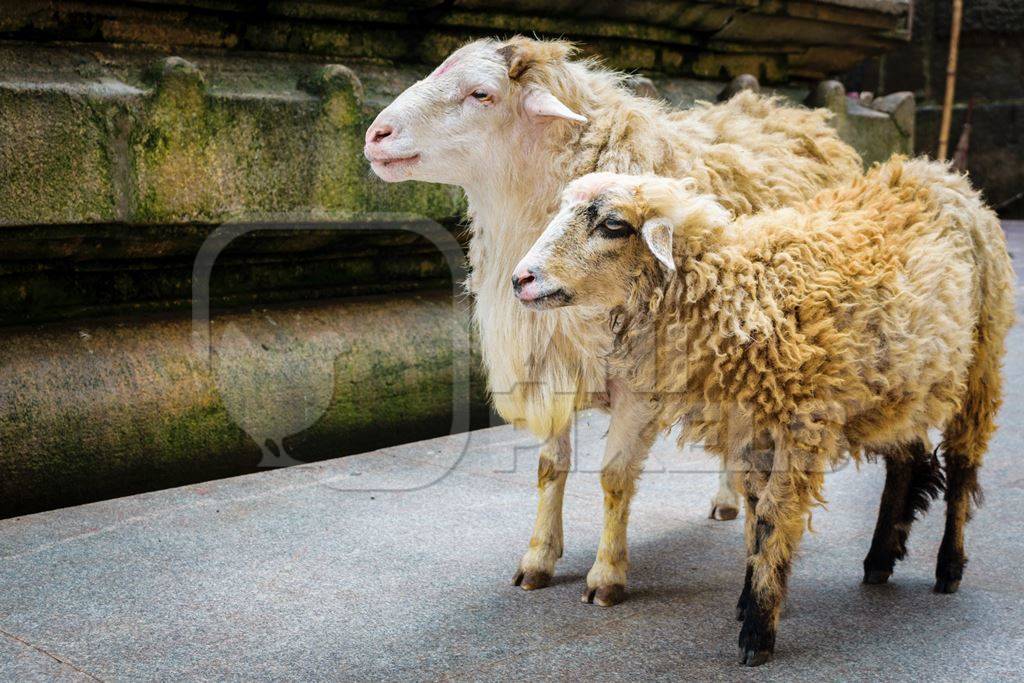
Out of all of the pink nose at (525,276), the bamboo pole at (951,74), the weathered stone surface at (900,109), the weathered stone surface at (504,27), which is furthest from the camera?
the bamboo pole at (951,74)

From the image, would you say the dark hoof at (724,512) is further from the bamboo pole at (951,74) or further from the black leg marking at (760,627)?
the bamboo pole at (951,74)

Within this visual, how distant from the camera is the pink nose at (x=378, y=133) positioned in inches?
127

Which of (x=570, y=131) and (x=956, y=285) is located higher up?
(x=570, y=131)

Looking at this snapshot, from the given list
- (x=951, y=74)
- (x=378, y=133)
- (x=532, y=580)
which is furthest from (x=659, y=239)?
(x=951, y=74)

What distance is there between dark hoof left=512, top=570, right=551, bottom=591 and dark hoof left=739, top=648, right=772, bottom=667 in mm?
733

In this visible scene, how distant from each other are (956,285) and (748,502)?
0.77m

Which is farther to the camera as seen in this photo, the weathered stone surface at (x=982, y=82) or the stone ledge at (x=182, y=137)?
the weathered stone surface at (x=982, y=82)

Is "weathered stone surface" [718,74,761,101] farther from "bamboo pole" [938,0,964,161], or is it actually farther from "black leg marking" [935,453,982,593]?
"bamboo pole" [938,0,964,161]

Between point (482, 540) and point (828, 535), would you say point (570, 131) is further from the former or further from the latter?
point (828, 535)

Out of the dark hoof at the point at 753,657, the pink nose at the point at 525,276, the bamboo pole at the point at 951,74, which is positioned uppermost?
the bamboo pole at the point at 951,74

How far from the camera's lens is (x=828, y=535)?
11.9ft

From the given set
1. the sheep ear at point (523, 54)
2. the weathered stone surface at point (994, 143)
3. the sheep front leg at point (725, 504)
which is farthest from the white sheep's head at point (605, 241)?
the weathered stone surface at point (994, 143)

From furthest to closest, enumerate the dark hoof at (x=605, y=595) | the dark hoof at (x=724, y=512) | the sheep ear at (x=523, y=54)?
the dark hoof at (x=724, y=512) < the sheep ear at (x=523, y=54) < the dark hoof at (x=605, y=595)

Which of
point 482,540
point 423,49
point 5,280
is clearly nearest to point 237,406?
point 5,280
